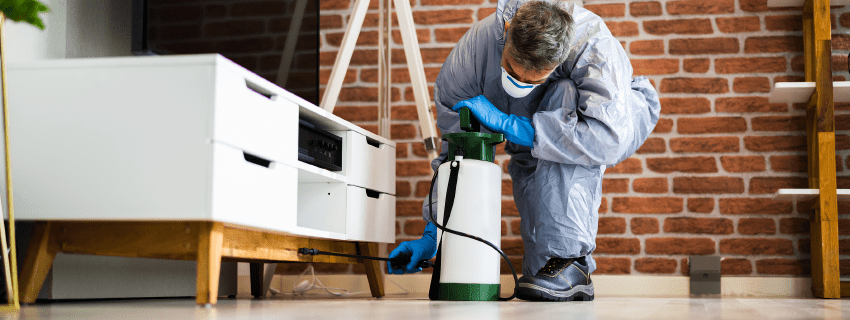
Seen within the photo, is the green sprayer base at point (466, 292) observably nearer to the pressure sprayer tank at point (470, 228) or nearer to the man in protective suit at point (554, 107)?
the pressure sprayer tank at point (470, 228)

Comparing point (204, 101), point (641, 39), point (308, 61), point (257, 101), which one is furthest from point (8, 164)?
point (641, 39)

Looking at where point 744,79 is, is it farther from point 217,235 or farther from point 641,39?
point 217,235

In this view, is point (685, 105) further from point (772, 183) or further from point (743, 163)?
point (772, 183)

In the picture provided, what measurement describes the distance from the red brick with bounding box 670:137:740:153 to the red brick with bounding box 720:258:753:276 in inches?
15.9

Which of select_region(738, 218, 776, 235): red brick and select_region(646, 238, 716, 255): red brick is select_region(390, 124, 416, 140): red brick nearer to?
select_region(646, 238, 716, 255): red brick

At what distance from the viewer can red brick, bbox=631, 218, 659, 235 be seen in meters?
2.64

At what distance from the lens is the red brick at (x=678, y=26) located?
2.66 m

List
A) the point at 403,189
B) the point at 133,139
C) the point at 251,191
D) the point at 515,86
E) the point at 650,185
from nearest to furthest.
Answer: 1. the point at 133,139
2. the point at 251,191
3. the point at 515,86
4. the point at 650,185
5. the point at 403,189

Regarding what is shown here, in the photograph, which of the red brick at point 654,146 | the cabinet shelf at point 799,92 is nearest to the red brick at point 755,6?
the cabinet shelf at point 799,92

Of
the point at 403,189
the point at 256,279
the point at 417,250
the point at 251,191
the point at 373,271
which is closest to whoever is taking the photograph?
the point at 251,191

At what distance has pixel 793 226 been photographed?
8.39ft

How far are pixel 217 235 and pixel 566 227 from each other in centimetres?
93

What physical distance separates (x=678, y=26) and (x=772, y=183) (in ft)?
2.19

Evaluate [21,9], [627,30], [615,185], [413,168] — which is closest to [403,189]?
[413,168]
